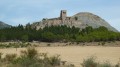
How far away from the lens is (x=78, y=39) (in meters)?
149

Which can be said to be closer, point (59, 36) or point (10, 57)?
point (10, 57)

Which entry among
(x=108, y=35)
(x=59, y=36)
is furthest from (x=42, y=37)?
(x=108, y=35)

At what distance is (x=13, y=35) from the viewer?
163375 millimetres

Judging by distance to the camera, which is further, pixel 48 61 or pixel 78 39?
pixel 78 39

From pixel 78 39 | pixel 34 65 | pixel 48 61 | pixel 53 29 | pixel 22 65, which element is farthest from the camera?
pixel 53 29

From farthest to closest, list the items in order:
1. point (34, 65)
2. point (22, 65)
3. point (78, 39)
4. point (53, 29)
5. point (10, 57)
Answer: point (53, 29)
point (78, 39)
point (10, 57)
point (22, 65)
point (34, 65)

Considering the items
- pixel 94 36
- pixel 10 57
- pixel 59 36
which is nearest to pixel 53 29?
pixel 59 36

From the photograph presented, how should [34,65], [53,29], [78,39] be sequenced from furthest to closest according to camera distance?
[53,29] → [78,39] → [34,65]

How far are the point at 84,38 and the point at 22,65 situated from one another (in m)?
129

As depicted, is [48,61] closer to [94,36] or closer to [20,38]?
[94,36]

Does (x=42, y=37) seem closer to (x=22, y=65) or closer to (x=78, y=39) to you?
(x=78, y=39)

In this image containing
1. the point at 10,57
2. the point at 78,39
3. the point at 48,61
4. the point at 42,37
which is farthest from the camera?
the point at 42,37

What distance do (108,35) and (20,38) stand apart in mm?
37060

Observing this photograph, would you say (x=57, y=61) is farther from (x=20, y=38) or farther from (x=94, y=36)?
(x=20, y=38)
